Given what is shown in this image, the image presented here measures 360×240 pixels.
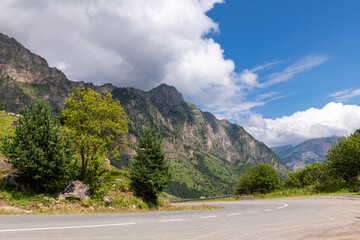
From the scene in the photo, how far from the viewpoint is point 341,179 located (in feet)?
124

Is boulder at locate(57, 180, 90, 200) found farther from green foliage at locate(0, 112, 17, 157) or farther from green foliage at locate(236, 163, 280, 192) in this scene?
green foliage at locate(236, 163, 280, 192)

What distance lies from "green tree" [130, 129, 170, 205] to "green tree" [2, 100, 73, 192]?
7.82 meters

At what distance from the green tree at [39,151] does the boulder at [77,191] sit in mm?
722

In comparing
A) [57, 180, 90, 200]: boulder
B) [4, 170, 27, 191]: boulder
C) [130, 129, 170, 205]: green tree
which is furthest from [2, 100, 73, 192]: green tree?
[130, 129, 170, 205]: green tree

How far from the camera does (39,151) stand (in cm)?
1747

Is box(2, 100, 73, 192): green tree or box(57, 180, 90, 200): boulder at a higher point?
box(2, 100, 73, 192): green tree

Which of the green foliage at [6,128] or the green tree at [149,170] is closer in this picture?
the green tree at [149,170]

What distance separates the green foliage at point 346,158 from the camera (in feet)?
119

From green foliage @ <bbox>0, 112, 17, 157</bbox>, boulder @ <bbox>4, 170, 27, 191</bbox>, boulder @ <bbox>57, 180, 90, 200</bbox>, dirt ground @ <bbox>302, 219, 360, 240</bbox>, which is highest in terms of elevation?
green foliage @ <bbox>0, 112, 17, 157</bbox>

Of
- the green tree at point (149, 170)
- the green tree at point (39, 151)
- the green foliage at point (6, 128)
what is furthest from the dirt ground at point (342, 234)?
the green foliage at point (6, 128)

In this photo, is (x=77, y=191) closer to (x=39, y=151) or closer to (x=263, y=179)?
(x=39, y=151)

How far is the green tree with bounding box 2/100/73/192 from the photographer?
17.3 m

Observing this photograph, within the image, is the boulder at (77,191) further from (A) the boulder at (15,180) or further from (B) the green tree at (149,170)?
(B) the green tree at (149,170)

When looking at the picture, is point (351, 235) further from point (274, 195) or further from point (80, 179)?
point (274, 195)
